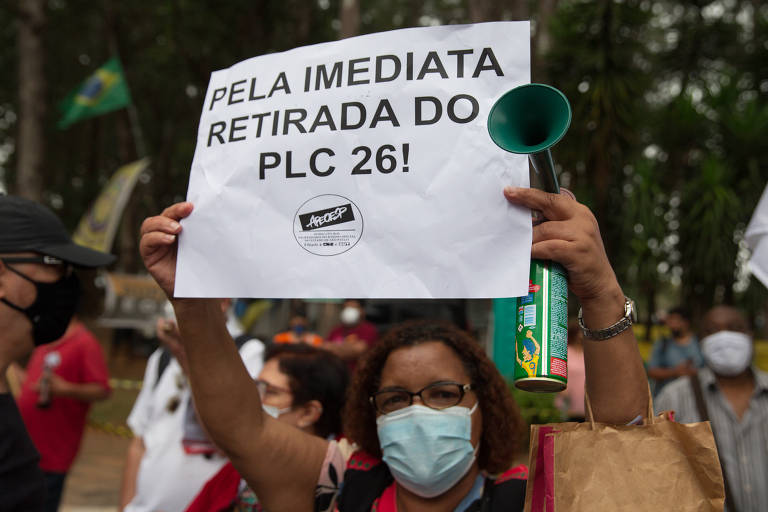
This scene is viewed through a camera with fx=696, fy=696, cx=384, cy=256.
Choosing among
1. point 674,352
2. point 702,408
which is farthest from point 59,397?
point 674,352

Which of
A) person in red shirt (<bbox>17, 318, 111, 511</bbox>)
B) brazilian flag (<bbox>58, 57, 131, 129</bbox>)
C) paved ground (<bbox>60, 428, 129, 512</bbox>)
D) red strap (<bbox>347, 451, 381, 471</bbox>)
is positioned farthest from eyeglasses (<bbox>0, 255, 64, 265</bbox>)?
brazilian flag (<bbox>58, 57, 131, 129</bbox>)

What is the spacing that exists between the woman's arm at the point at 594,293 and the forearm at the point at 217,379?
1032 millimetres

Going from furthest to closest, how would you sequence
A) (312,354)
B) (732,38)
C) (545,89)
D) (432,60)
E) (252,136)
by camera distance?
(732,38), (312,354), (252,136), (432,60), (545,89)

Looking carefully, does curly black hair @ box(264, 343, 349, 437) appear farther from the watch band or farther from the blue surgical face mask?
the watch band

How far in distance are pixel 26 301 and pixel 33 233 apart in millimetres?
224

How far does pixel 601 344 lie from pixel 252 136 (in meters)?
1.01

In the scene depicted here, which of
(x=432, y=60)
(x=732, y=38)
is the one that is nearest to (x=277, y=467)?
(x=432, y=60)

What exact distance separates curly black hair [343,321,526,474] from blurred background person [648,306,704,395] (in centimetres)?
517

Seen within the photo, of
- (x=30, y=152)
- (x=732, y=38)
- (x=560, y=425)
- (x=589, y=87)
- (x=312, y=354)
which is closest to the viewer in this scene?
(x=560, y=425)

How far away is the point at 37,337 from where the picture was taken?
7.68 ft

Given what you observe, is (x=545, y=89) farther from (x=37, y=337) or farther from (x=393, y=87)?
(x=37, y=337)

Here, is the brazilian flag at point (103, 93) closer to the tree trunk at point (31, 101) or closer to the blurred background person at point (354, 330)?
the tree trunk at point (31, 101)

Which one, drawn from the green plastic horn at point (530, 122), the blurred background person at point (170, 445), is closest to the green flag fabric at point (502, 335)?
the blurred background person at point (170, 445)

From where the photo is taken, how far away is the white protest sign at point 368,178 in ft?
5.07
